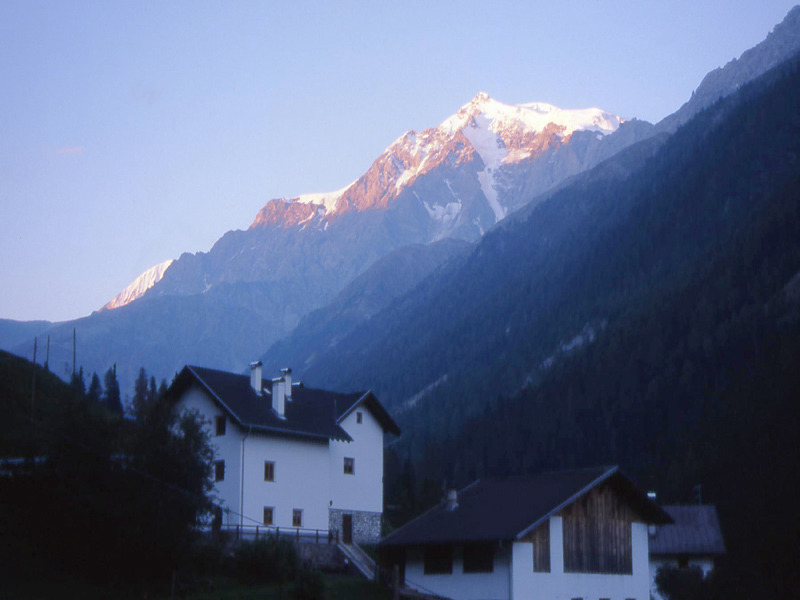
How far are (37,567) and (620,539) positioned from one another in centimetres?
2499

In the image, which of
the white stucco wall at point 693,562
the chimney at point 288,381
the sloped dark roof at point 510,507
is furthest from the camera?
the white stucco wall at point 693,562

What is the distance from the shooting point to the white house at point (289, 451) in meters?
50.0

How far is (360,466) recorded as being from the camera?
57.5 meters

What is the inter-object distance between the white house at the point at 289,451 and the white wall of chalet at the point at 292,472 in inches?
2.1

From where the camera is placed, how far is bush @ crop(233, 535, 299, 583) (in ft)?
135

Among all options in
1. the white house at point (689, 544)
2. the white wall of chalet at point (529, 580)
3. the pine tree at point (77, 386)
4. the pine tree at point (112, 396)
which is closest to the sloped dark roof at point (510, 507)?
the white wall of chalet at point (529, 580)

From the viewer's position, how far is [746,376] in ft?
454

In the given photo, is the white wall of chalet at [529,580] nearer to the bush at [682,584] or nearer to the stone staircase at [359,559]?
the stone staircase at [359,559]

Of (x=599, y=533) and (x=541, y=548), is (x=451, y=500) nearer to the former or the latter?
(x=541, y=548)

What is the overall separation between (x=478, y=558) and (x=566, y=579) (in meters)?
3.92

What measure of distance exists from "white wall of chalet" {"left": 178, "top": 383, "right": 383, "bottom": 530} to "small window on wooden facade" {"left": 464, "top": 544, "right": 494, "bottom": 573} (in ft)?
42.5

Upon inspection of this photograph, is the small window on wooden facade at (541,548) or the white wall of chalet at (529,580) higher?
the small window on wooden facade at (541,548)

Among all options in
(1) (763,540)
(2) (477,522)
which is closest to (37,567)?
(2) (477,522)

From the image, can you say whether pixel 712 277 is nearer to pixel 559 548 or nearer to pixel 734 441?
pixel 734 441
